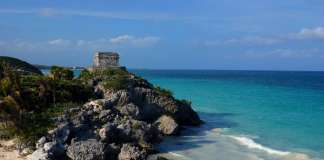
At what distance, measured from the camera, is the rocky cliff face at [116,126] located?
647 inches

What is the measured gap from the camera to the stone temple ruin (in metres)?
39.1

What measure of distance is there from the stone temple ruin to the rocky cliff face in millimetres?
9984

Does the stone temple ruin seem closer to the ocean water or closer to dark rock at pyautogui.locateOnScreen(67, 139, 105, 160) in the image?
the ocean water

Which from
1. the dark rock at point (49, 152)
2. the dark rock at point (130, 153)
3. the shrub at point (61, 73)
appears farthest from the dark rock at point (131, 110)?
the shrub at point (61, 73)

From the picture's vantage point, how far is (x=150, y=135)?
20.1 m

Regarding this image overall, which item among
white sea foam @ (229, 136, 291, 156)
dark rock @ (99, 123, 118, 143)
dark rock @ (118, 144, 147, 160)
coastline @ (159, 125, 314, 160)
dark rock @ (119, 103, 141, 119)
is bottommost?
coastline @ (159, 125, 314, 160)

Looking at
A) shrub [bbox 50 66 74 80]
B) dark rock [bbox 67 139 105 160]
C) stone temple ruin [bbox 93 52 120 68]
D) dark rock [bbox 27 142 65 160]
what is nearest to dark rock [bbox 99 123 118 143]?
dark rock [bbox 67 139 105 160]

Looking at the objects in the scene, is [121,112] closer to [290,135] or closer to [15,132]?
[15,132]

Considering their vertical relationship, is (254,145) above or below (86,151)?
below

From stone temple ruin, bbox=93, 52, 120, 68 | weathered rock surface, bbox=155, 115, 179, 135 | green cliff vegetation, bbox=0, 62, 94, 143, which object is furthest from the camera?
stone temple ruin, bbox=93, 52, 120, 68

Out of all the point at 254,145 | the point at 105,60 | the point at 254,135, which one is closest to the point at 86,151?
the point at 254,145

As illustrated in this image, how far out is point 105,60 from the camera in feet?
130

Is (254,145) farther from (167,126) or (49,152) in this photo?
(49,152)

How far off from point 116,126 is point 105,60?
20.4 metres
